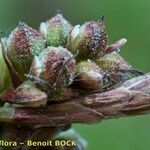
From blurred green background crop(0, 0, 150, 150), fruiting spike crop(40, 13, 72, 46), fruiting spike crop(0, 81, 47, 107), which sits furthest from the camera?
blurred green background crop(0, 0, 150, 150)

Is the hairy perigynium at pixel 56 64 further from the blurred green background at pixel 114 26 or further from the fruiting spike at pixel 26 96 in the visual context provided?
the blurred green background at pixel 114 26

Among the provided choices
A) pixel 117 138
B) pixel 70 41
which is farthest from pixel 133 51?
pixel 70 41

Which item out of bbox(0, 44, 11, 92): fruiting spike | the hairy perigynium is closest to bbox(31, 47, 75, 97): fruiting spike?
the hairy perigynium

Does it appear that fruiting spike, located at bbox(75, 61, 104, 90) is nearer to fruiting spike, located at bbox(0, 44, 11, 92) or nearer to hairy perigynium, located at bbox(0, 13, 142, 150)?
hairy perigynium, located at bbox(0, 13, 142, 150)

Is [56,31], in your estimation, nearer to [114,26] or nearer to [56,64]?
[56,64]

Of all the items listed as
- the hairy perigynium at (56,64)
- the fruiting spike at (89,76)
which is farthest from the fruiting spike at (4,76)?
the fruiting spike at (89,76)

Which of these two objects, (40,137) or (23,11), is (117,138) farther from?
(40,137)
